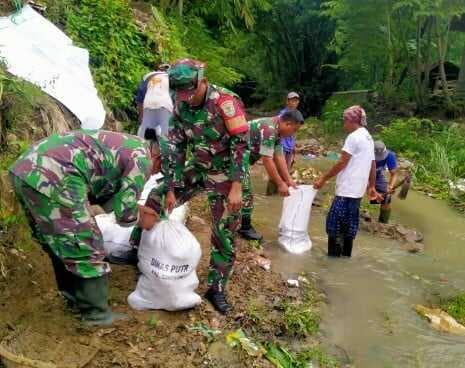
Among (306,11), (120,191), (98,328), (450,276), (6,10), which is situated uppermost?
(306,11)

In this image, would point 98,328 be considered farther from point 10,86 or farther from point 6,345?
point 10,86

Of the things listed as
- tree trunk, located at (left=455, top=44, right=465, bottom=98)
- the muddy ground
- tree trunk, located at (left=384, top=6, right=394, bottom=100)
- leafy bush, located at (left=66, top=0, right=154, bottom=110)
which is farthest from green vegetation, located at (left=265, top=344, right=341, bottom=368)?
tree trunk, located at (left=455, top=44, right=465, bottom=98)

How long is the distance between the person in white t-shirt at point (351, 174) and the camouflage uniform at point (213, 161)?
177 centimetres

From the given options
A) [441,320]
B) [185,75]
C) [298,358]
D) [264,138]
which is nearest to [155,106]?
[264,138]

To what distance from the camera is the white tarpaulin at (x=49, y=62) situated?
15.7 feet

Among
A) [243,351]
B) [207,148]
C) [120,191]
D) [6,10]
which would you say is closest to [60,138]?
[120,191]

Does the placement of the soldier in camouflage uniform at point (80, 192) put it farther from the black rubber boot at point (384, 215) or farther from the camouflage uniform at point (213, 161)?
the black rubber boot at point (384, 215)

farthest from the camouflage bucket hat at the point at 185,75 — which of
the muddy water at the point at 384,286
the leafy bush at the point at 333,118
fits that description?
the leafy bush at the point at 333,118

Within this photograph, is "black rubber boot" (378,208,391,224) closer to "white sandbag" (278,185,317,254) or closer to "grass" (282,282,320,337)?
"white sandbag" (278,185,317,254)

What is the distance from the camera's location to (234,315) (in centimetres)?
342

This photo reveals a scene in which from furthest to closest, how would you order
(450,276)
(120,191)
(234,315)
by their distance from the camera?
(450,276), (234,315), (120,191)

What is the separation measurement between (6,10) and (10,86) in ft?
6.53

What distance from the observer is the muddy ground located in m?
2.69

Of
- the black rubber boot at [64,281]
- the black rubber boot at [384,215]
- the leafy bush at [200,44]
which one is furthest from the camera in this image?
the leafy bush at [200,44]
